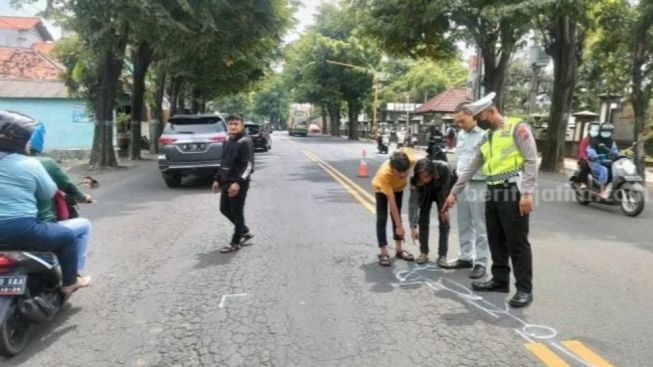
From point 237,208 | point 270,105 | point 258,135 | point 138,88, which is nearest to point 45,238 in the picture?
point 237,208

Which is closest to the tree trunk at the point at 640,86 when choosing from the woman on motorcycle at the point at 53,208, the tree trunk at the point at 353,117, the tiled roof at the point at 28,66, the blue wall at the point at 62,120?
the woman on motorcycle at the point at 53,208

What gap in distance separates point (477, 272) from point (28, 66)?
1226 inches

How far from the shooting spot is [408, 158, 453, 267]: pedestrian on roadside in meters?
6.31

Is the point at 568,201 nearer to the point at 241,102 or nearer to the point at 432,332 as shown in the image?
the point at 432,332

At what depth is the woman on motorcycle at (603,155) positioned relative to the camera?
11117mm

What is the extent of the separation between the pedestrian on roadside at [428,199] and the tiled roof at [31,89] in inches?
987

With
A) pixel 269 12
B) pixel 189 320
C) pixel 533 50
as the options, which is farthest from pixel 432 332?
pixel 533 50

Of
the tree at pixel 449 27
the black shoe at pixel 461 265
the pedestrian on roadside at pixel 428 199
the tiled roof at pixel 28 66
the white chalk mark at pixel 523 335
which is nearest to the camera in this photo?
the white chalk mark at pixel 523 335

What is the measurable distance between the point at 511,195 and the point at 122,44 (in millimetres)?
16637

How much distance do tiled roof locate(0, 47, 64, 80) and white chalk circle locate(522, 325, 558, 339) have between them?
99.4ft

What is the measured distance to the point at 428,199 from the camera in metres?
6.49

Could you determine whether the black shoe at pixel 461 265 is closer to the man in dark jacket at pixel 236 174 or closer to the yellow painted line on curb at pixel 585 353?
the yellow painted line on curb at pixel 585 353

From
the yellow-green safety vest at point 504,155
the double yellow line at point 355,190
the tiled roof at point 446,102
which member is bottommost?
the double yellow line at point 355,190

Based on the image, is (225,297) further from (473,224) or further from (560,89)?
(560,89)
